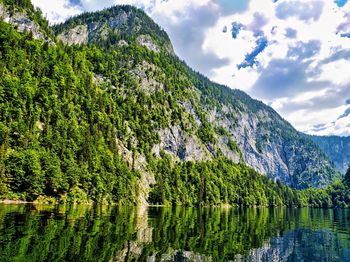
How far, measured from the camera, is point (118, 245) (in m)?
27.4

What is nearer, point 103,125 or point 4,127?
point 4,127

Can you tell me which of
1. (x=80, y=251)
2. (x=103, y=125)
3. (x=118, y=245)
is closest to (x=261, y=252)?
(x=118, y=245)

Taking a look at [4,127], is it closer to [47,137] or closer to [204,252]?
[47,137]

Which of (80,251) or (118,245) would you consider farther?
(118,245)

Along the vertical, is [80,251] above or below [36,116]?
below

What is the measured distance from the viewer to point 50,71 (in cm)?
15075

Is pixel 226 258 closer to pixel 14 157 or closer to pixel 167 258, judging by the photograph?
pixel 167 258

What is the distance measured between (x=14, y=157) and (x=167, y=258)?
69.3 m

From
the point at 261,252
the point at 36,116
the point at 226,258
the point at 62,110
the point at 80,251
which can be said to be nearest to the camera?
the point at 80,251

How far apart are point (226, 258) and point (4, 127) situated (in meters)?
85.0

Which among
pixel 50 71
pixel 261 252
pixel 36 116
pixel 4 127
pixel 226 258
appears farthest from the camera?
pixel 50 71

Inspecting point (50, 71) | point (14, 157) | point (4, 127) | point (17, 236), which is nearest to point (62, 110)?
point (50, 71)

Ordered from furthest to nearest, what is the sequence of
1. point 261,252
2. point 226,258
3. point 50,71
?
point 50,71, point 261,252, point 226,258

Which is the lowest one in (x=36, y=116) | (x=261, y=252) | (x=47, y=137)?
(x=261, y=252)
